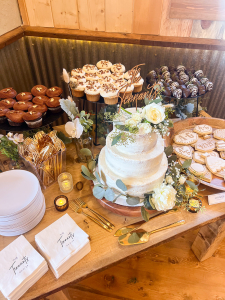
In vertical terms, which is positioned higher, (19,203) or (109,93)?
(109,93)

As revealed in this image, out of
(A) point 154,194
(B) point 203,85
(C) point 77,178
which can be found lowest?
(C) point 77,178

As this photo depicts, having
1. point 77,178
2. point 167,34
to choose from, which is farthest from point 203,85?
point 77,178

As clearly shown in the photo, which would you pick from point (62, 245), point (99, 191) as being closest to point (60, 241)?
point (62, 245)

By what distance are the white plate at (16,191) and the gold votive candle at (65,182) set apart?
22cm

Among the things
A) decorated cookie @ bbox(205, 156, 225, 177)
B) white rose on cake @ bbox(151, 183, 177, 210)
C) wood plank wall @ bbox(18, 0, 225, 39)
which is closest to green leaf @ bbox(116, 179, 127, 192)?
white rose on cake @ bbox(151, 183, 177, 210)

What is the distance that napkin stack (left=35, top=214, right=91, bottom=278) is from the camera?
105 centimetres

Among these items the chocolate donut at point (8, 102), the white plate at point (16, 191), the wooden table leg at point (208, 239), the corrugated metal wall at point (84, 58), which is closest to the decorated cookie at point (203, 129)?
the wooden table leg at point (208, 239)

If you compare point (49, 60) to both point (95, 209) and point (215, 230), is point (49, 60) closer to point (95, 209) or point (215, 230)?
point (95, 209)

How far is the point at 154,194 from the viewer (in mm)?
1161

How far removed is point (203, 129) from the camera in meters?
1.86

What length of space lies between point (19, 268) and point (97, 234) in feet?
1.36

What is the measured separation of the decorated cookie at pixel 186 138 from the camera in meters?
1.76

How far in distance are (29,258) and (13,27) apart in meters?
2.24

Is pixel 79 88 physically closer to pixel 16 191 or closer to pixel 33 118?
pixel 33 118
